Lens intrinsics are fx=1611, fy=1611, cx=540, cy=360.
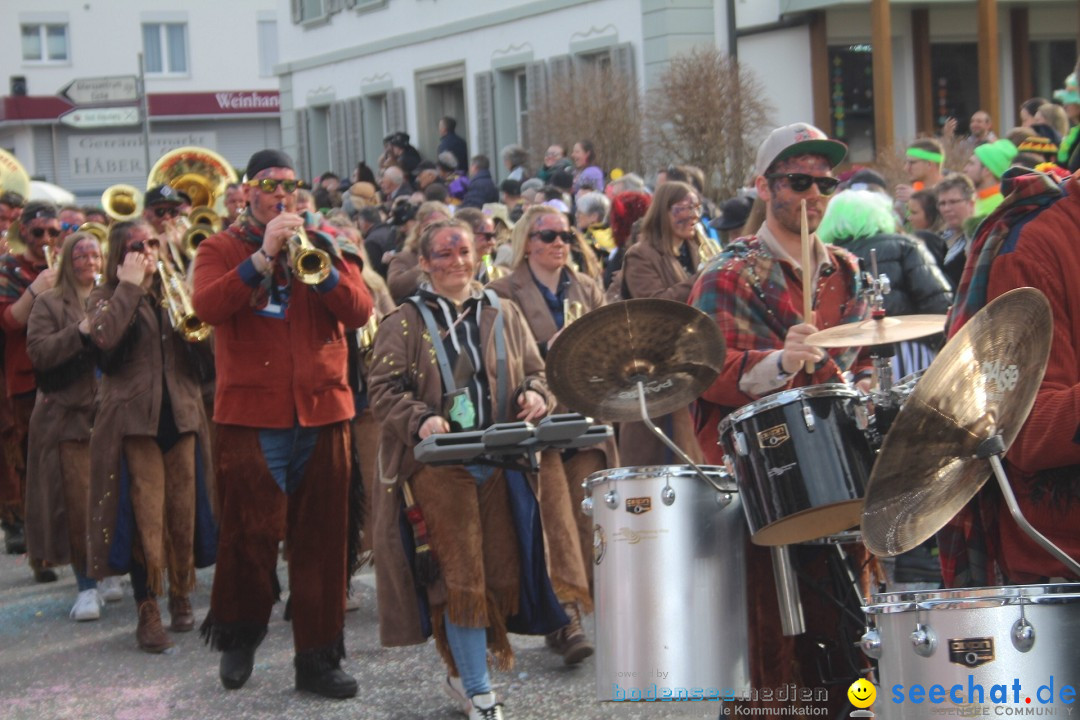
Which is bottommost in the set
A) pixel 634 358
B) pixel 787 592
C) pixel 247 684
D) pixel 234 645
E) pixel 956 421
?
pixel 247 684

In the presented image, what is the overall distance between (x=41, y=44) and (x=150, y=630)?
4303 cm

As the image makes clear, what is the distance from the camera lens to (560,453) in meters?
6.92

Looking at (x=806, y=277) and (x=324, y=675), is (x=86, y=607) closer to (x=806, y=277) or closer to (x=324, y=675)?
(x=324, y=675)

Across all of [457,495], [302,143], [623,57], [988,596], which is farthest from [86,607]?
[302,143]

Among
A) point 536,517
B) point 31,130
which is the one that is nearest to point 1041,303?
point 536,517

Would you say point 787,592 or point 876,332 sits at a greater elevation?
point 876,332

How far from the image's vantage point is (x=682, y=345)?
4660mm

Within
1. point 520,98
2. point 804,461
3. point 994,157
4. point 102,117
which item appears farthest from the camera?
point 520,98

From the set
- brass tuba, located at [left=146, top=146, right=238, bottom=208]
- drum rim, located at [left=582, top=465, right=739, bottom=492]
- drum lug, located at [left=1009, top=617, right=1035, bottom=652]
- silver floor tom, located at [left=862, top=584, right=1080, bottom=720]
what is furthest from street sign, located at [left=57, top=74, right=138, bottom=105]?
drum lug, located at [left=1009, top=617, right=1035, bottom=652]

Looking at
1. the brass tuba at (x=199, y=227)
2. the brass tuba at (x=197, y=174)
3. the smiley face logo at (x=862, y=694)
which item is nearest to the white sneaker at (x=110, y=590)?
the brass tuba at (x=199, y=227)

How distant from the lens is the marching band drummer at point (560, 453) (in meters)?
6.39

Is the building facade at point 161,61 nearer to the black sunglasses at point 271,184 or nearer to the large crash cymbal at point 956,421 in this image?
the black sunglasses at point 271,184

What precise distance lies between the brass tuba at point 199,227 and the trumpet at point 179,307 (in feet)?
1.78

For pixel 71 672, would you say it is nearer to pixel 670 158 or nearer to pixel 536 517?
pixel 536 517
